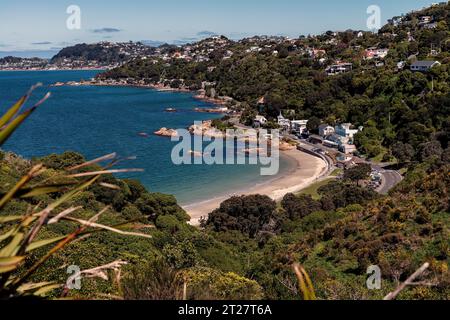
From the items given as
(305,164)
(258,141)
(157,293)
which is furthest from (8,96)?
(157,293)

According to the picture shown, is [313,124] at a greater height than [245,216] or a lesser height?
greater

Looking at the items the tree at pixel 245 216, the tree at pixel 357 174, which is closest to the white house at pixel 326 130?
the tree at pixel 357 174

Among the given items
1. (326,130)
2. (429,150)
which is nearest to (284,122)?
(326,130)

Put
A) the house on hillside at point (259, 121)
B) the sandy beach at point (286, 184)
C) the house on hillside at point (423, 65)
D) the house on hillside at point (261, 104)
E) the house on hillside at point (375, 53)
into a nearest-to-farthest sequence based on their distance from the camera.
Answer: the sandy beach at point (286, 184) < the house on hillside at point (423, 65) < the house on hillside at point (259, 121) < the house on hillside at point (261, 104) < the house on hillside at point (375, 53)

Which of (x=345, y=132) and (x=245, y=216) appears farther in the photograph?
(x=345, y=132)

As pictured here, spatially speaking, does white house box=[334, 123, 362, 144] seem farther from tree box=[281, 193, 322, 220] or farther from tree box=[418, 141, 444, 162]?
tree box=[281, 193, 322, 220]

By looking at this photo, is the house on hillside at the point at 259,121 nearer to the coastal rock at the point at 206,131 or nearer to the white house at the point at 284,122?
the white house at the point at 284,122

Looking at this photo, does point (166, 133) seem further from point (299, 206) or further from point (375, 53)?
point (375, 53)
